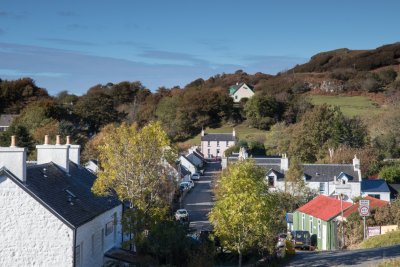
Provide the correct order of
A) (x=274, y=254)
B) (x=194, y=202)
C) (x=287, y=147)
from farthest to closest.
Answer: (x=287, y=147) < (x=194, y=202) < (x=274, y=254)

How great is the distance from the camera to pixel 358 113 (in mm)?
103438

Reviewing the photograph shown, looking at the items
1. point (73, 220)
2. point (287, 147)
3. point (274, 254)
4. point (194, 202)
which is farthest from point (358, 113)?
point (73, 220)

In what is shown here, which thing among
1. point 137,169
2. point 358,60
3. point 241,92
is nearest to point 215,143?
point 241,92

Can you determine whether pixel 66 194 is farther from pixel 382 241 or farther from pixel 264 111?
pixel 264 111

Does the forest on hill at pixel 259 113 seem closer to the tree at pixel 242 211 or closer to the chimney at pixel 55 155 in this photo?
the chimney at pixel 55 155

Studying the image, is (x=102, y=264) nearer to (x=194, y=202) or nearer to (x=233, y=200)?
(x=233, y=200)

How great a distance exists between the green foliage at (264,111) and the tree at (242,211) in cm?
8319

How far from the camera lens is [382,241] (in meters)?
35.2

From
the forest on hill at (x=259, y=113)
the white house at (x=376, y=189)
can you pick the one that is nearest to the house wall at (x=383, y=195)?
the white house at (x=376, y=189)

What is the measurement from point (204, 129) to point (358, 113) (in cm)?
3049

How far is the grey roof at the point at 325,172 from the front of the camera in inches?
2359

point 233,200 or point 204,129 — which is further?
point 204,129

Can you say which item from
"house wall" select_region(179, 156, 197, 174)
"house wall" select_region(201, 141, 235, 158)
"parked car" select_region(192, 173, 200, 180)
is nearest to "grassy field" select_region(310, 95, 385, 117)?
"house wall" select_region(201, 141, 235, 158)

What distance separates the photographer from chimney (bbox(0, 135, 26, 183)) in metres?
22.6
